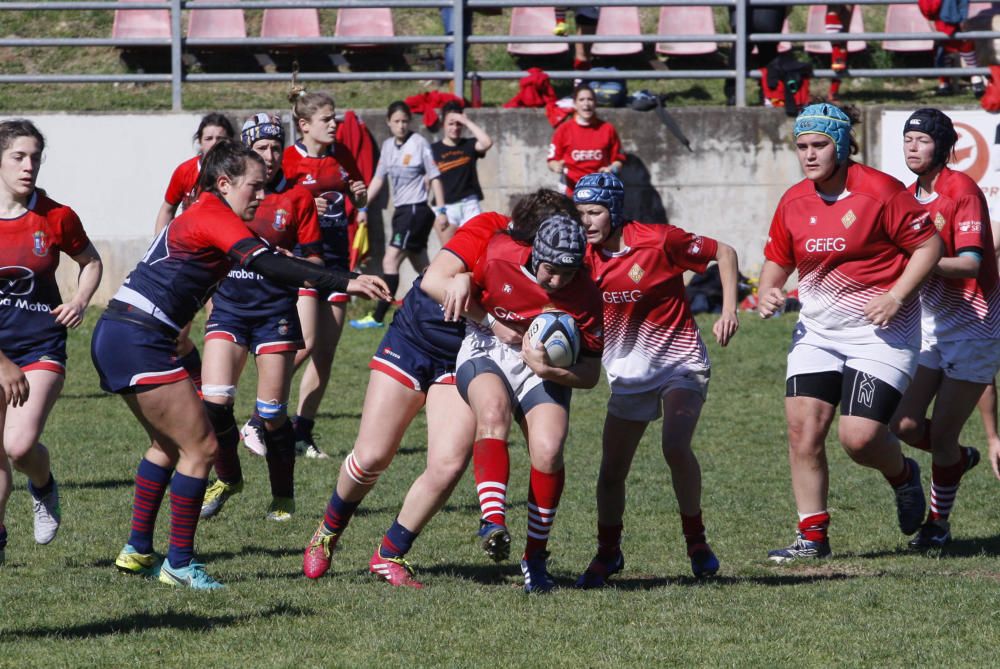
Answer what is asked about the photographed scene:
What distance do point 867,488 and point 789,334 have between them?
221 inches

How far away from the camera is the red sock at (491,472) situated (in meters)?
5.86

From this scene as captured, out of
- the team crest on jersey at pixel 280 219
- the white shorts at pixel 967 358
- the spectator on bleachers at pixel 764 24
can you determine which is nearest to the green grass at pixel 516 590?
the white shorts at pixel 967 358

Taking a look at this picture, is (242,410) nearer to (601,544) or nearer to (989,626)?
(601,544)

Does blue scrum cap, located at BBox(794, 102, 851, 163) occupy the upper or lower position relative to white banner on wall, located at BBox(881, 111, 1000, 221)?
upper

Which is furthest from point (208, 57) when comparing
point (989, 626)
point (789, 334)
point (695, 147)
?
point (989, 626)

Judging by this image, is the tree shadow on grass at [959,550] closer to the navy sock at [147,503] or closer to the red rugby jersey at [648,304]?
the red rugby jersey at [648,304]

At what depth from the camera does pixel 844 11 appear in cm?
1802

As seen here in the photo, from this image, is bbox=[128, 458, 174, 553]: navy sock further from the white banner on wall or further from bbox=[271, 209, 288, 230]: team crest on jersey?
the white banner on wall

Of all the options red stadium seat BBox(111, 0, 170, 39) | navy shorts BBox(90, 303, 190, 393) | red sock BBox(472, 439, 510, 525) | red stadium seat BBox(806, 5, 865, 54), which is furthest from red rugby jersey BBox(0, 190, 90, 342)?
red stadium seat BBox(806, 5, 865, 54)

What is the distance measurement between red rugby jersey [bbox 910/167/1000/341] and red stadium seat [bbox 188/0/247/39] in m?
13.5

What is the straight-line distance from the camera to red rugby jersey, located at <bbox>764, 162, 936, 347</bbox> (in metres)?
6.62

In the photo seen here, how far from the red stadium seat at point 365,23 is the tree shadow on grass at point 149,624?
14.7m

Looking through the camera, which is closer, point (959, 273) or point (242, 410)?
point (959, 273)

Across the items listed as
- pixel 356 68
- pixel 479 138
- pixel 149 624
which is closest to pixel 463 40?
pixel 479 138
